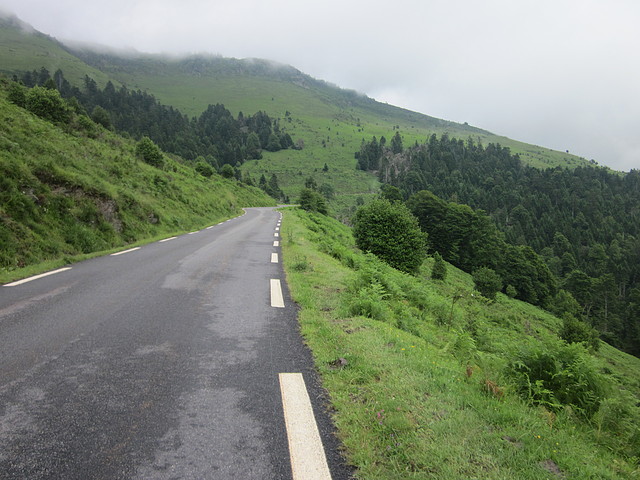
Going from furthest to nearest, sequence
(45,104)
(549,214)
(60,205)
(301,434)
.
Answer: (549,214), (45,104), (60,205), (301,434)

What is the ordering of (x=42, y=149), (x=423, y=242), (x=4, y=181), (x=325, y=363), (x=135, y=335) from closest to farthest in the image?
(x=325, y=363), (x=135, y=335), (x=4, y=181), (x=42, y=149), (x=423, y=242)

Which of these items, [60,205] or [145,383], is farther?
[60,205]

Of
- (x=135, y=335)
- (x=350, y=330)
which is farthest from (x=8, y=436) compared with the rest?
(x=350, y=330)

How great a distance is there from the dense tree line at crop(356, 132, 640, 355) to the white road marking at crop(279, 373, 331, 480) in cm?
6575

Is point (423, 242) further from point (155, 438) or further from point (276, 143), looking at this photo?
point (276, 143)

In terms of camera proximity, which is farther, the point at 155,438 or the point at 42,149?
the point at 42,149

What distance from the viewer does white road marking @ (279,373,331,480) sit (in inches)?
93.1

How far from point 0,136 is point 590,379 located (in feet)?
61.8

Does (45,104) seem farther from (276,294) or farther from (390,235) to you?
(276,294)

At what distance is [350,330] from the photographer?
5324 millimetres

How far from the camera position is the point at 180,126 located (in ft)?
441

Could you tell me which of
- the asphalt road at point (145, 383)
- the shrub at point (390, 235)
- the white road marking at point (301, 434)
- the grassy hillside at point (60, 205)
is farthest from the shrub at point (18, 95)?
the white road marking at point (301, 434)

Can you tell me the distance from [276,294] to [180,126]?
484 feet

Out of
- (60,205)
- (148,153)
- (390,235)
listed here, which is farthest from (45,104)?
(390,235)
